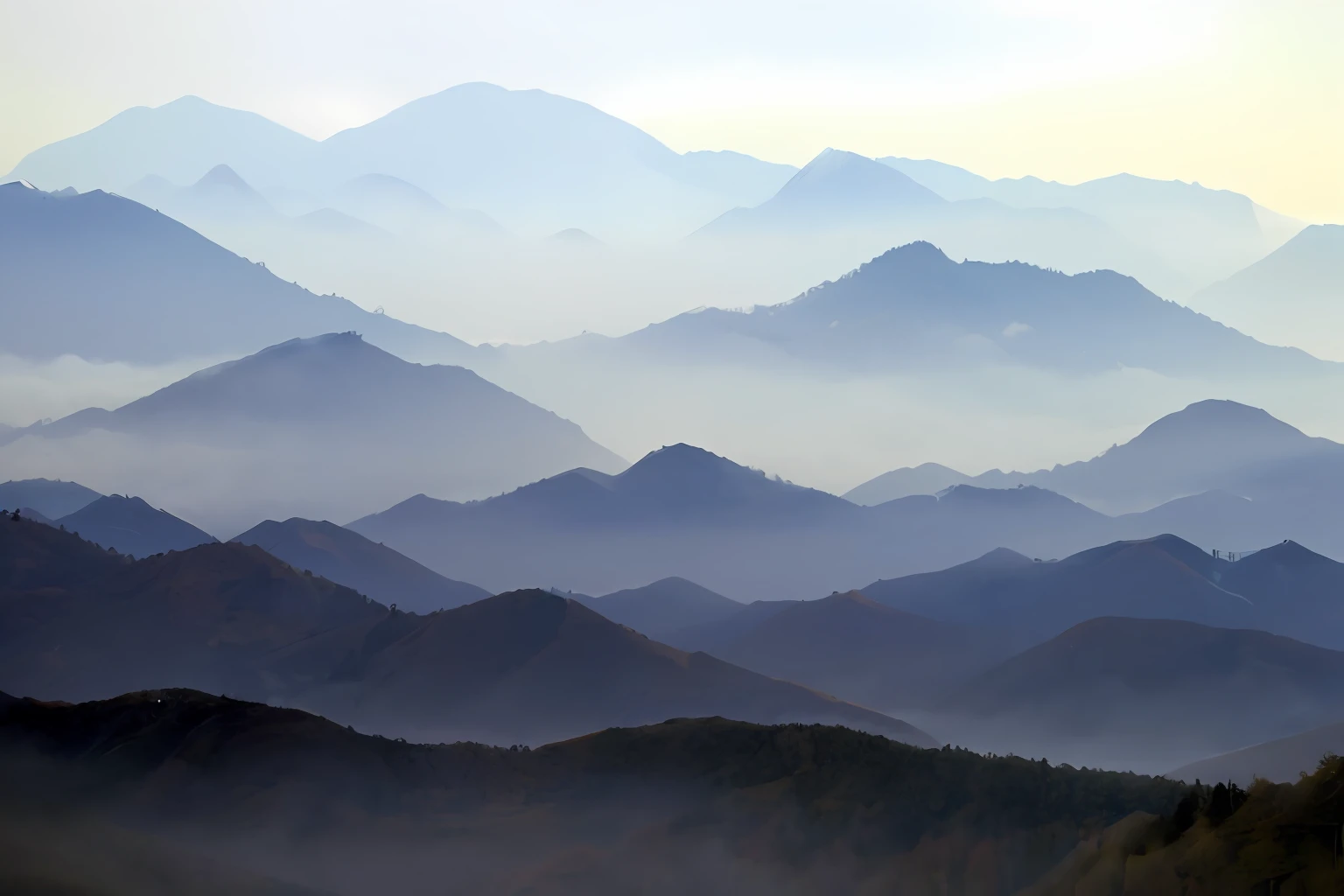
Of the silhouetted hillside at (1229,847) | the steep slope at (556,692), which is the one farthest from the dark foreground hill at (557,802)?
the steep slope at (556,692)

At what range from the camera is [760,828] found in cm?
9288

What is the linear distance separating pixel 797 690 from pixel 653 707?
57.7 ft

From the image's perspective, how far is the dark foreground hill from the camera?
282 ft

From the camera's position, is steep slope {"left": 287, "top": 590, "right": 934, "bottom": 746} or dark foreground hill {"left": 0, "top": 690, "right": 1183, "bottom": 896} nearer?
dark foreground hill {"left": 0, "top": 690, "right": 1183, "bottom": 896}

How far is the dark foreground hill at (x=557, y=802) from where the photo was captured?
85938mm

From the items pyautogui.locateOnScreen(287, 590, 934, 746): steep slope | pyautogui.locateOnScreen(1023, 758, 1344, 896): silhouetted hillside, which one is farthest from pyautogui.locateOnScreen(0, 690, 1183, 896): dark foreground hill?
pyautogui.locateOnScreen(287, 590, 934, 746): steep slope

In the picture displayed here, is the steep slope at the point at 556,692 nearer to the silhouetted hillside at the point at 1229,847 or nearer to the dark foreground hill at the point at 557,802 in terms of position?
the dark foreground hill at the point at 557,802

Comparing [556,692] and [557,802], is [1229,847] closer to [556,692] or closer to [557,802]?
[557,802]

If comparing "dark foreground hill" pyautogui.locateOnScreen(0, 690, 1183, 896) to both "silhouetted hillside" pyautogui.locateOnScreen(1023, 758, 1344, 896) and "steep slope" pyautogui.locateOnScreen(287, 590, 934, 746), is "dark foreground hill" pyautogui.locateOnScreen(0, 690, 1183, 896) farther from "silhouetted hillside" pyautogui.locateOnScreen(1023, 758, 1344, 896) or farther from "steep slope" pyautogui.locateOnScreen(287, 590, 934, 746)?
"steep slope" pyautogui.locateOnScreen(287, 590, 934, 746)

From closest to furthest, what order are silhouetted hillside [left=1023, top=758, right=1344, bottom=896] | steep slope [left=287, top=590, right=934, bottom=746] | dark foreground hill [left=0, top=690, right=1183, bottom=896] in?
silhouetted hillside [left=1023, top=758, right=1344, bottom=896]
dark foreground hill [left=0, top=690, right=1183, bottom=896]
steep slope [left=287, top=590, right=934, bottom=746]

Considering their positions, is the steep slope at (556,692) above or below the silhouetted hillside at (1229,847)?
above

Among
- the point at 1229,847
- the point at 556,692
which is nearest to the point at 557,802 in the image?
the point at 1229,847

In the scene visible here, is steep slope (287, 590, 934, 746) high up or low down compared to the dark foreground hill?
up

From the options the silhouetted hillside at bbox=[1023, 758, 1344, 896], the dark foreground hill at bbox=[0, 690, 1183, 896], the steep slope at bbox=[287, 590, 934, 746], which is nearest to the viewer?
the silhouetted hillside at bbox=[1023, 758, 1344, 896]
